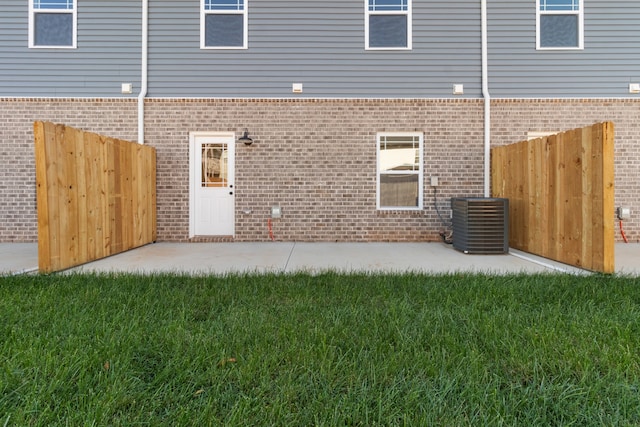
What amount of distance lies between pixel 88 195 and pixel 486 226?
659 cm

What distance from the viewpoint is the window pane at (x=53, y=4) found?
7352 mm

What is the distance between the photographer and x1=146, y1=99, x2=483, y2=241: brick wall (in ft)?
24.6

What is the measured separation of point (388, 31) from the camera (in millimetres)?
7543

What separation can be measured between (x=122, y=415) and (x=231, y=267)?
3.39 meters

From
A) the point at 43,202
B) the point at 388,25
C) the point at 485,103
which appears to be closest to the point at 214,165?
the point at 43,202

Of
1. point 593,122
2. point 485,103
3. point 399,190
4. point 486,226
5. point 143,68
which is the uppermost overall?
point 143,68

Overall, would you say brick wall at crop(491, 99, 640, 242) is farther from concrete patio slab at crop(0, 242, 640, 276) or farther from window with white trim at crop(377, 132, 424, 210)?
window with white trim at crop(377, 132, 424, 210)

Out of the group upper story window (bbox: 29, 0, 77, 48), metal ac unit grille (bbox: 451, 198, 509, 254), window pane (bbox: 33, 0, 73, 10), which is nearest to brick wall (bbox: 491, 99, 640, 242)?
metal ac unit grille (bbox: 451, 198, 509, 254)

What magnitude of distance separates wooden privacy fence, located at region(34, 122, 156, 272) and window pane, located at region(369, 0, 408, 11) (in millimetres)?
5660

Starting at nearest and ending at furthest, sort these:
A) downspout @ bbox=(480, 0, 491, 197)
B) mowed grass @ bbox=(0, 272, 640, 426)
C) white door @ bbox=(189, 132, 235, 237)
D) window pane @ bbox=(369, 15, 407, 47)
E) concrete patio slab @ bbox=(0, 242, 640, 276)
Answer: mowed grass @ bbox=(0, 272, 640, 426)
concrete patio slab @ bbox=(0, 242, 640, 276)
downspout @ bbox=(480, 0, 491, 197)
window pane @ bbox=(369, 15, 407, 47)
white door @ bbox=(189, 132, 235, 237)

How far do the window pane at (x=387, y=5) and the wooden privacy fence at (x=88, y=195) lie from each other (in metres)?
5.66

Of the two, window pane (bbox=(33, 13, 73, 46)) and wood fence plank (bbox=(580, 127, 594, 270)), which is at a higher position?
window pane (bbox=(33, 13, 73, 46))

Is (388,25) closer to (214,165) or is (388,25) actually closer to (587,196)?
(214,165)

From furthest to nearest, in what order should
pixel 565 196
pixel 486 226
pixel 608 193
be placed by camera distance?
pixel 486 226 → pixel 565 196 → pixel 608 193
